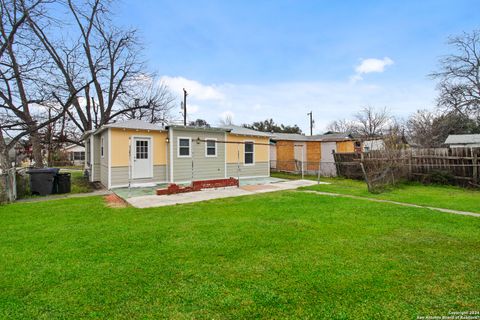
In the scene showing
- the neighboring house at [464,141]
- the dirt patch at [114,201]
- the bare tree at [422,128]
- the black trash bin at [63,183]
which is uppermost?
the bare tree at [422,128]

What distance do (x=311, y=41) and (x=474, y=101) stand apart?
1992 cm

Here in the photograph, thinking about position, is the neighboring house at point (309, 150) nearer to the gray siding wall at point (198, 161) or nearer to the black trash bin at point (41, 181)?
the gray siding wall at point (198, 161)

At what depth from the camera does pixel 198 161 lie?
12492 mm

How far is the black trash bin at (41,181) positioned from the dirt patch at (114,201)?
230cm

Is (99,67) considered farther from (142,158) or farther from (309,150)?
(309,150)

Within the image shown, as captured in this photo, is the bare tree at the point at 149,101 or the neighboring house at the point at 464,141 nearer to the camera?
the neighboring house at the point at 464,141

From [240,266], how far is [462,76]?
30.5m

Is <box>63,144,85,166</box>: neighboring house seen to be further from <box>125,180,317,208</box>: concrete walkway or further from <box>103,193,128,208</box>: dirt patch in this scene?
<box>125,180,317,208</box>: concrete walkway

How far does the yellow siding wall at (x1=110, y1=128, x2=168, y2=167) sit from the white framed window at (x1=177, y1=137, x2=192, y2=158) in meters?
0.83

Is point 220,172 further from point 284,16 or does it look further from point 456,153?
point 456,153

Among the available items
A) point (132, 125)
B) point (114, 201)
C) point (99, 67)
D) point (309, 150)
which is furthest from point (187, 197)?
point (99, 67)

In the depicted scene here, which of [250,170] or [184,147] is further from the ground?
[184,147]

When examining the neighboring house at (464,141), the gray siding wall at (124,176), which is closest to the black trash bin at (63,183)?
the gray siding wall at (124,176)

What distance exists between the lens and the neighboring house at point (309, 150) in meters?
17.2
